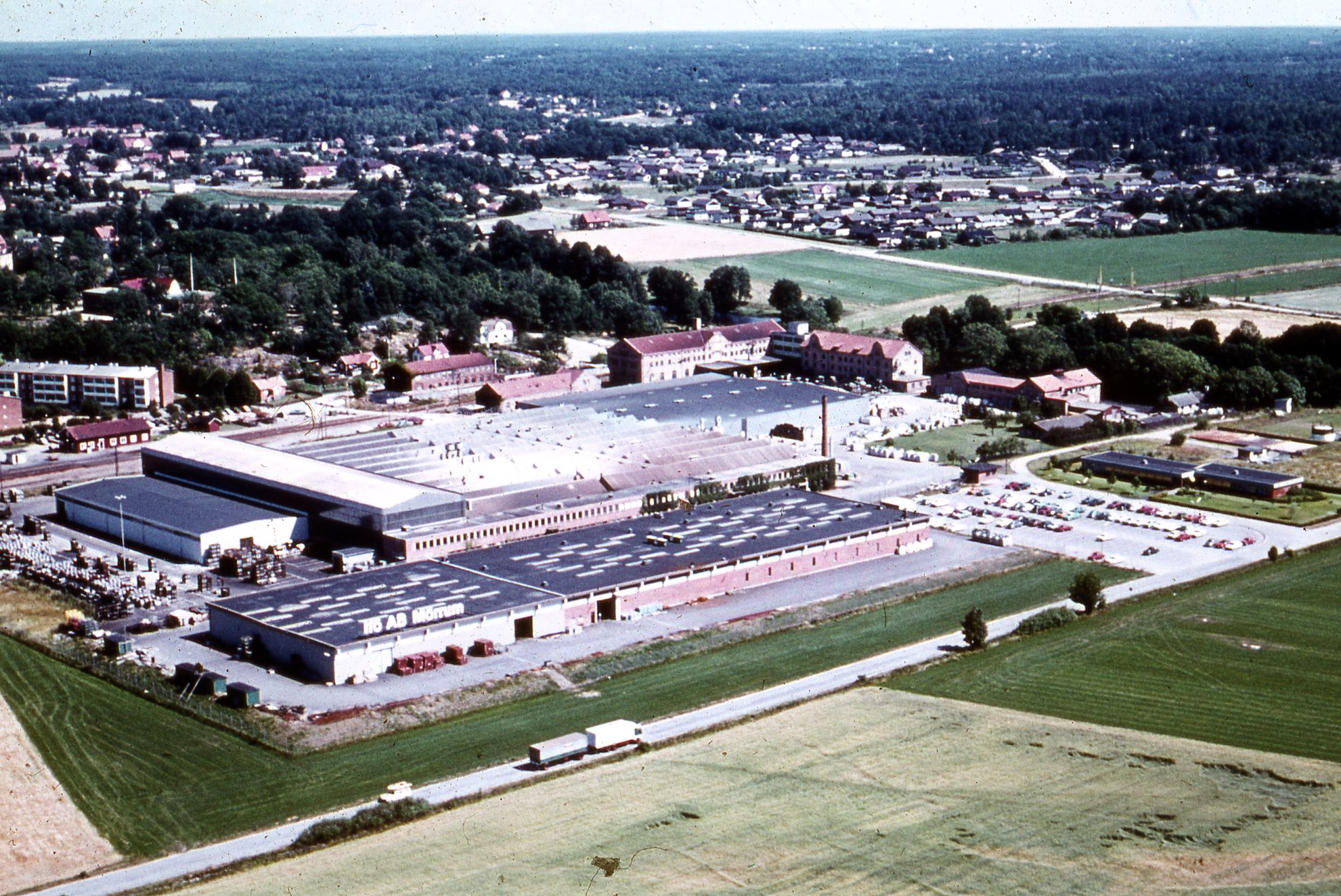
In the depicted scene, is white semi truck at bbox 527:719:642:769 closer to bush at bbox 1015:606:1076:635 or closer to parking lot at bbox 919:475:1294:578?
bush at bbox 1015:606:1076:635

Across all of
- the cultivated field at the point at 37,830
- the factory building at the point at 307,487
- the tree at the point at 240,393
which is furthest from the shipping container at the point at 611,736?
the tree at the point at 240,393

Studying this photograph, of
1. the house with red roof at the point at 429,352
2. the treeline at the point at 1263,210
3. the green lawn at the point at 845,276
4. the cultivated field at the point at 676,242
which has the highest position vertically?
the treeline at the point at 1263,210

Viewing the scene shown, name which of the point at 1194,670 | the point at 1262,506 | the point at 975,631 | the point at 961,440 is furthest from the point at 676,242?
the point at 1194,670

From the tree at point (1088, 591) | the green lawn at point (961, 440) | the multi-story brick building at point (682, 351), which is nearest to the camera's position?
the tree at point (1088, 591)

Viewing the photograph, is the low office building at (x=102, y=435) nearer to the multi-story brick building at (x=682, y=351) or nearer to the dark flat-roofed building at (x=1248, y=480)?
the multi-story brick building at (x=682, y=351)

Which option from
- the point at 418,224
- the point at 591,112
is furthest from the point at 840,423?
the point at 591,112

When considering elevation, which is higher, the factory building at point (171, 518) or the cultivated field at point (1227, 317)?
the cultivated field at point (1227, 317)

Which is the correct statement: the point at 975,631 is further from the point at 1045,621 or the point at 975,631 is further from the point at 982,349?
the point at 982,349
